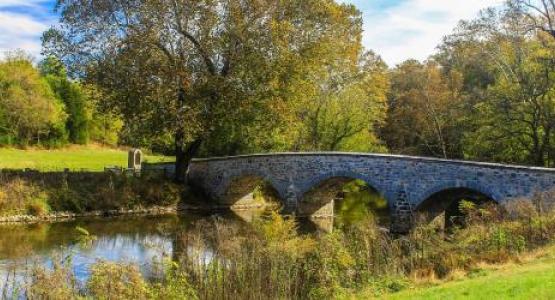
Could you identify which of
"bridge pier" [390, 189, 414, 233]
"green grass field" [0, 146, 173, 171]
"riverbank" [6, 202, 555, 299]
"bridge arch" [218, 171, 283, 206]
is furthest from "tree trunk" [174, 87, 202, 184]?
"riverbank" [6, 202, 555, 299]

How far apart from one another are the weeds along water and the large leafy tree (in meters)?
14.2

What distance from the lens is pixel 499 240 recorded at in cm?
1399

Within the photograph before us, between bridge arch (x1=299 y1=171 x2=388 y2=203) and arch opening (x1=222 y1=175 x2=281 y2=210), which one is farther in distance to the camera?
arch opening (x1=222 y1=175 x2=281 y2=210)

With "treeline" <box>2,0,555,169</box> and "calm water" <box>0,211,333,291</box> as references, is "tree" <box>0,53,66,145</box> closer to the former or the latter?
"treeline" <box>2,0,555,169</box>

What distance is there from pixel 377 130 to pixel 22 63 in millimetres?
31280

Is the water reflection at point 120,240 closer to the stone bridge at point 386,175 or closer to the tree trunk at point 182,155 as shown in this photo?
the stone bridge at point 386,175

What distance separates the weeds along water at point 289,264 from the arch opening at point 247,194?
17.5 meters

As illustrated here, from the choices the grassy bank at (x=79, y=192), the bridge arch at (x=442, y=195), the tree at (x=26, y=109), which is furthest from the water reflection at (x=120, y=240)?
the tree at (x=26, y=109)

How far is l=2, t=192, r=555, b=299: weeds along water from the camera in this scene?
10.2 meters

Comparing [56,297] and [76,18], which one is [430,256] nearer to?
[56,297]

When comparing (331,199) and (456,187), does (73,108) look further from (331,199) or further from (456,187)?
(456,187)

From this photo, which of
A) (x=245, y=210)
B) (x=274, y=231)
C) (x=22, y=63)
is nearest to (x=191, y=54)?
(x=245, y=210)

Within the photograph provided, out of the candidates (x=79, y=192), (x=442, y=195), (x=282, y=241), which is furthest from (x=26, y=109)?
(x=282, y=241)

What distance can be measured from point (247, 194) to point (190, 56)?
30.5 ft
